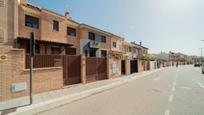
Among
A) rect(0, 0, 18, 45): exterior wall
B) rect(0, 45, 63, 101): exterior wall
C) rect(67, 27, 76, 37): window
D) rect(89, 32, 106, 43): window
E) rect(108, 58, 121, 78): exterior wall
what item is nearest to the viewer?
rect(0, 45, 63, 101): exterior wall

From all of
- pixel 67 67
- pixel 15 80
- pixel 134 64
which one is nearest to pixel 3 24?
pixel 67 67

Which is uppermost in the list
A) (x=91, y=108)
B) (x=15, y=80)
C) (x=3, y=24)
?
(x=3, y=24)

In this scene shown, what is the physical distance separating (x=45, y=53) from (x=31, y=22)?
367 centimetres

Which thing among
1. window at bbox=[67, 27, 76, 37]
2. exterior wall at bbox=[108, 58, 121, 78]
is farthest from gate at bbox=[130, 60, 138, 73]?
window at bbox=[67, 27, 76, 37]

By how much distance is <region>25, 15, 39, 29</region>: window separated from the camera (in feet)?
75.5

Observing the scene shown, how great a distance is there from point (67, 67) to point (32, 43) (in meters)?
6.50

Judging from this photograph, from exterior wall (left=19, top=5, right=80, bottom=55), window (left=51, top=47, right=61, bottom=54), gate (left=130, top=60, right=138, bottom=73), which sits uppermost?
exterior wall (left=19, top=5, right=80, bottom=55)

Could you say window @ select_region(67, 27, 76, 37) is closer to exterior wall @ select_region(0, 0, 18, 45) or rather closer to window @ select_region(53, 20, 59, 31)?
window @ select_region(53, 20, 59, 31)

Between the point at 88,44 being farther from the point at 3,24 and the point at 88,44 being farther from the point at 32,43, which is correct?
the point at 32,43

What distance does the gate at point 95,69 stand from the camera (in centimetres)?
1959

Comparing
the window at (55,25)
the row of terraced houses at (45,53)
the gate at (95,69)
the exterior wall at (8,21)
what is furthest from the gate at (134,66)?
the exterior wall at (8,21)

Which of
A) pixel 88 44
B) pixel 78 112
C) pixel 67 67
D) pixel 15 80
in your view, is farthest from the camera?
pixel 88 44

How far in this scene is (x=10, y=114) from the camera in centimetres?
794

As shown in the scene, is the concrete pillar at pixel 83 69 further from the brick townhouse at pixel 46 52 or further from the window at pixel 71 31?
the window at pixel 71 31
